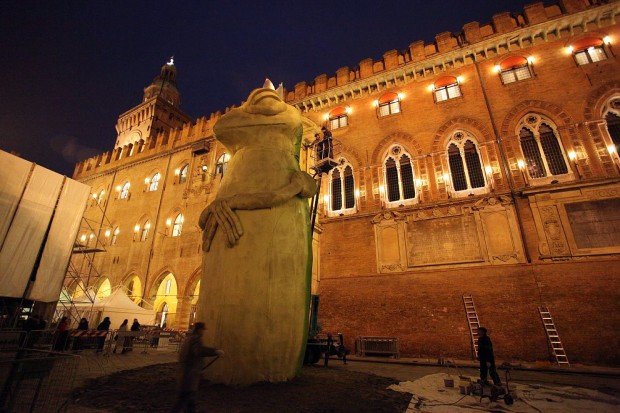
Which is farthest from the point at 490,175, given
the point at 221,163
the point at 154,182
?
the point at 154,182

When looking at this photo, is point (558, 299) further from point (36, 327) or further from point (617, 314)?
point (36, 327)

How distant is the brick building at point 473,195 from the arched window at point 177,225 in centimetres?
20

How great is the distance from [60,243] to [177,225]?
702 cm

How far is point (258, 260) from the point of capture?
4500 mm

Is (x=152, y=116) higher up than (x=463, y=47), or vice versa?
(x=152, y=116)

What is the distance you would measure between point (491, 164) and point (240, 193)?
11.8 meters

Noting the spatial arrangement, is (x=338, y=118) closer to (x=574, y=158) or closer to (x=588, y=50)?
(x=574, y=158)

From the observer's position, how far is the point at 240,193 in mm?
4887

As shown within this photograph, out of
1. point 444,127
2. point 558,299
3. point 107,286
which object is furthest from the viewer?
point 107,286

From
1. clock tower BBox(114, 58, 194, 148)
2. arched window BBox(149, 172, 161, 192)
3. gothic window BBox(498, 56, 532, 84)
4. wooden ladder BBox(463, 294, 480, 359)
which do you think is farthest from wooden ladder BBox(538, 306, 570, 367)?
clock tower BBox(114, 58, 194, 148)

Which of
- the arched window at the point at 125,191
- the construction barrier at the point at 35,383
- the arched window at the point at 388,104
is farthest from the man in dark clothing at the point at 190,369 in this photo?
the arched window at the point at 125,191

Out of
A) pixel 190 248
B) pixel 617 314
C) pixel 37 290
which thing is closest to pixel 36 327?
pixel 37 290

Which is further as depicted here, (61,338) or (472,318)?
(472,318)

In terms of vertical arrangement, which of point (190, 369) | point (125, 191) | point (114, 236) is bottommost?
point (190, 369)
